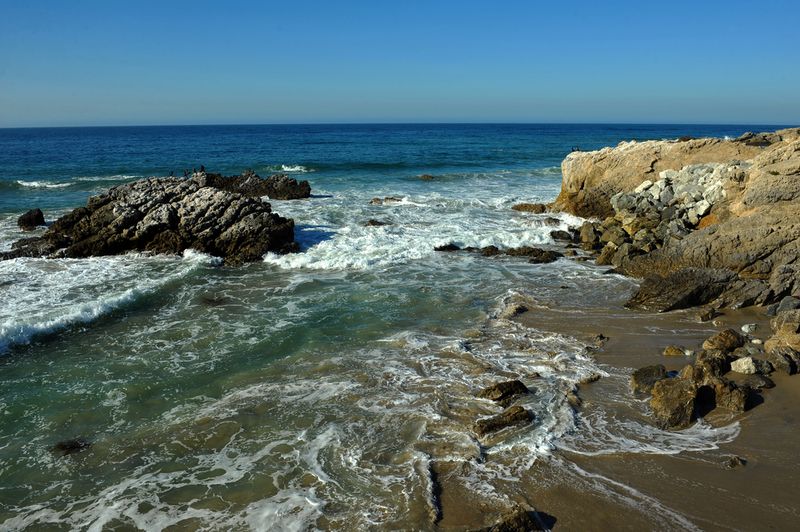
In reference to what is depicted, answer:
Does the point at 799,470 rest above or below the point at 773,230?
below

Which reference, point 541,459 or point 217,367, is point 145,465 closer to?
point 217,367

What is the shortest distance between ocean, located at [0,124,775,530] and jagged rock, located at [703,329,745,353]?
1.99 m

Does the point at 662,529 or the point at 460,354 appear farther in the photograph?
the point at 460,354

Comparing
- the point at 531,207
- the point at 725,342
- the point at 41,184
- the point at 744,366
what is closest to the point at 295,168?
the point at 41,184

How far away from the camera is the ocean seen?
20.7 ft

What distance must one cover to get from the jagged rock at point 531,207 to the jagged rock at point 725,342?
1438cm

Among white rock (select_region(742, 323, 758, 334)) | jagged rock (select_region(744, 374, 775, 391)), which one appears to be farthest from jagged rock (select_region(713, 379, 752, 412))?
Result: white rock (select_region(742, 323, 758, 334))

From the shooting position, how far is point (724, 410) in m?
7.89

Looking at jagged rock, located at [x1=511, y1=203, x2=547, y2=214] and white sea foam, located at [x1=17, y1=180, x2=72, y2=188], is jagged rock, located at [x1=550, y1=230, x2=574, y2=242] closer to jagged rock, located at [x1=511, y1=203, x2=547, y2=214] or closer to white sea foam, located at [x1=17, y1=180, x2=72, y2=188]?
jagged rock, located at [x1=511, y1=203, x2=547, y2=214]

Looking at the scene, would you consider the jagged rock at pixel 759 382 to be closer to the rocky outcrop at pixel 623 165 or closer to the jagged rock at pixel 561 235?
the jagged rock at pixel 561 235

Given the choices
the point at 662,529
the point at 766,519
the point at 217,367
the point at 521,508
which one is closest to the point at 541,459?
the point at 521,508

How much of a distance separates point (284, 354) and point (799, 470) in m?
7.46

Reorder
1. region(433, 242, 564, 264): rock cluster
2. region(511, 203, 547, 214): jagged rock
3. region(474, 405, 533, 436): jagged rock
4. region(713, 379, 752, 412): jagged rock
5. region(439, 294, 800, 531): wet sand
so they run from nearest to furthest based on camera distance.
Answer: region(439, 294, 800, 531): wet sand
region(474, 405, 533, 436): jagged rock
region(713, 379, 752, 412): jagged rock
region(433, 242, 564, 264): rock cluster
region(511, 203, 547, 214): jagged rock

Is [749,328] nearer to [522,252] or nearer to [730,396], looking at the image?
[730,396]
